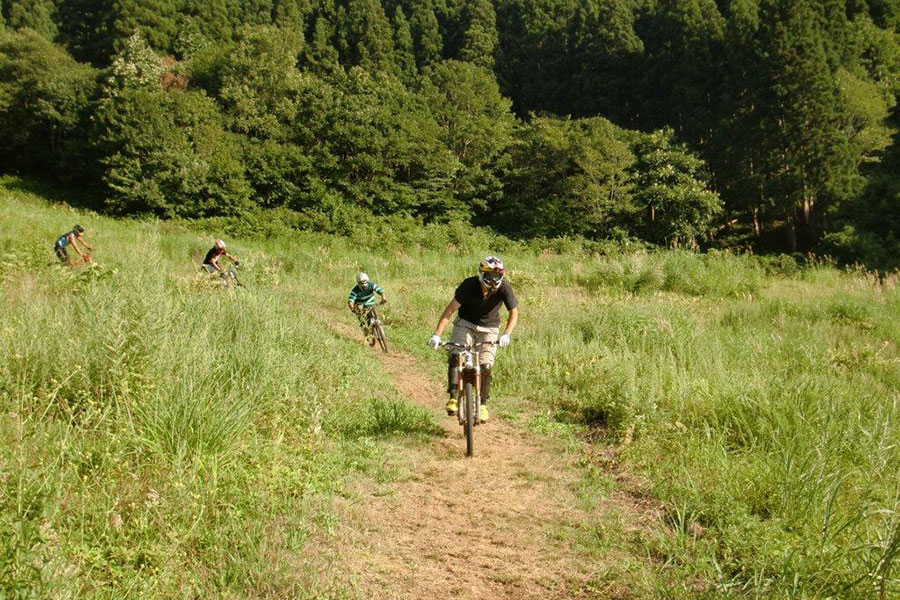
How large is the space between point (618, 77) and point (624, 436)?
54247mm

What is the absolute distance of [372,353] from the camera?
32.3 ft

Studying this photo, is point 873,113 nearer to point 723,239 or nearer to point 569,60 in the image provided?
point 723,239

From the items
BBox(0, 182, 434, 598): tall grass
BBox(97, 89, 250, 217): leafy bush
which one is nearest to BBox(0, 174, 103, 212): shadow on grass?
BBox(97, 89, 250, 217): leafy bush

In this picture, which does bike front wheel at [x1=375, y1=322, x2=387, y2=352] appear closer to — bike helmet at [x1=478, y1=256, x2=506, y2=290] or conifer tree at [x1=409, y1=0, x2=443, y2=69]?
bike helmet at [x1=478, y1=256, x2=506, y2=290]

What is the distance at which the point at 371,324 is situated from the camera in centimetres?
1020

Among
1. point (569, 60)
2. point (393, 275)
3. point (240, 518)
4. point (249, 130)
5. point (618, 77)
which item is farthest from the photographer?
point (569, 60)

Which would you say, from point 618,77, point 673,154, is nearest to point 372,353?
point 673,154

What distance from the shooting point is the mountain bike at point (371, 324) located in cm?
1012

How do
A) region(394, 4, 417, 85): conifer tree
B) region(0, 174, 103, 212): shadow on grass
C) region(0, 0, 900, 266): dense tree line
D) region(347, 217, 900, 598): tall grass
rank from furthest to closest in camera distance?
region(394, 4, 417, 85): conifer tree < region(0, 174, 103, 212): shadow on grass < region(0, 0, 900, 266): dense tree line < region(347, 217, 900, 598): tall grass

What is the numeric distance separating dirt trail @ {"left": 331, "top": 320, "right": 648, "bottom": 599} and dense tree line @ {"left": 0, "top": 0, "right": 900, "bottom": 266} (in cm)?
2585

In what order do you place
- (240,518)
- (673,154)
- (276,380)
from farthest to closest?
1. (673,154)
2. (276,380)
3. (240,518)

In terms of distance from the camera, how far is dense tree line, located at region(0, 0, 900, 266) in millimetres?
29266

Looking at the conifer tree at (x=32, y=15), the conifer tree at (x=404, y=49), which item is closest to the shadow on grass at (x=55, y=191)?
the conifer tree at (x=404, y=49)

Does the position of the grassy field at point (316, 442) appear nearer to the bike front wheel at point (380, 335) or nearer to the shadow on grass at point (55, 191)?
the bike front wheel at point (380, 335)
